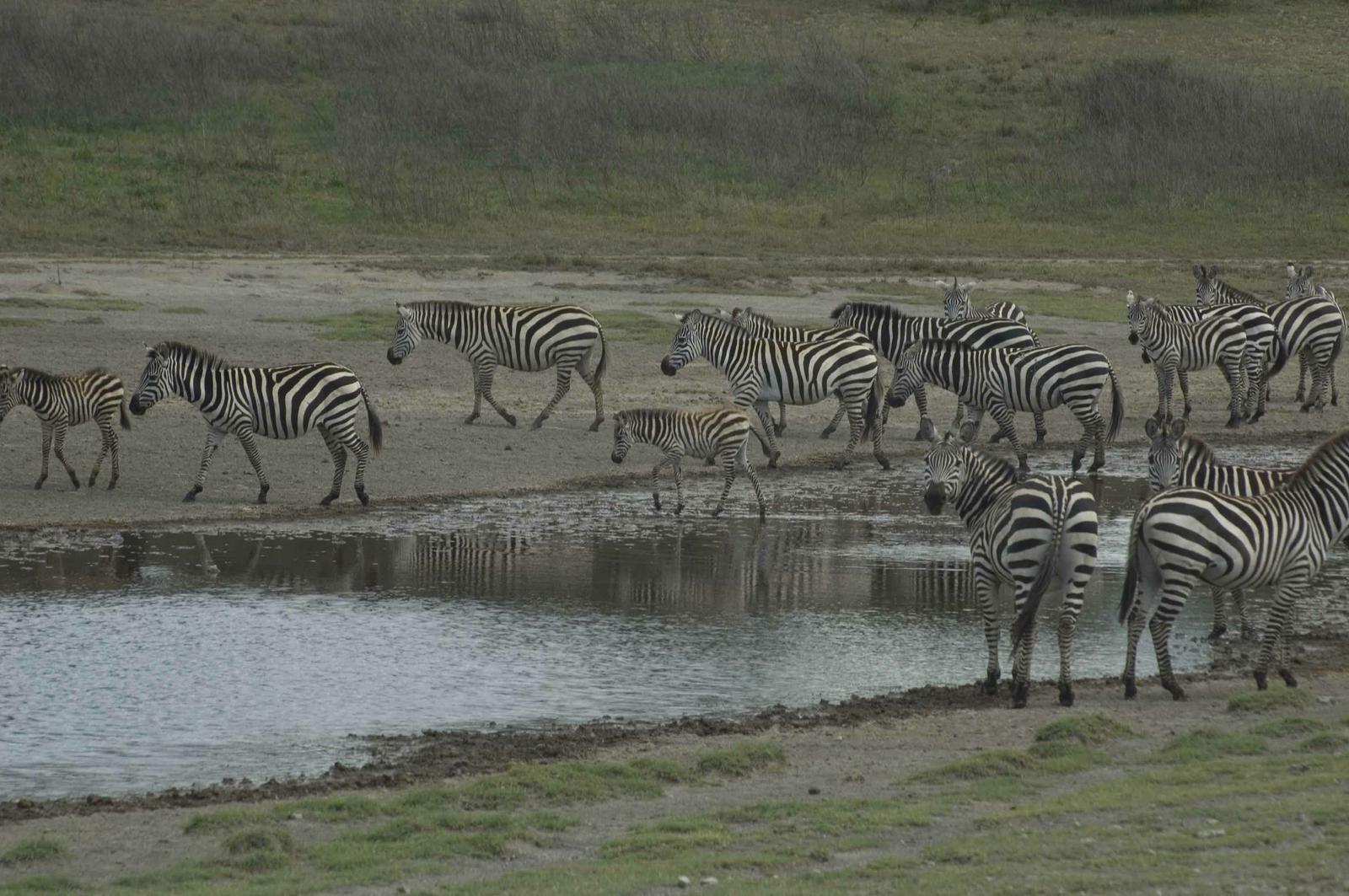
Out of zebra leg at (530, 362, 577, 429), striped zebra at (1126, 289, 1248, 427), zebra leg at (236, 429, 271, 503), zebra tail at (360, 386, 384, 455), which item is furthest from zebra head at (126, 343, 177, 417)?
striped zebra at (1126, 289, 1248, 427)

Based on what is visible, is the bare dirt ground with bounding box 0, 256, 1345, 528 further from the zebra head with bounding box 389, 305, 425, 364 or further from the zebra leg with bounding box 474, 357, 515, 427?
the zebra head with bounding box 389, 305, 425, 364

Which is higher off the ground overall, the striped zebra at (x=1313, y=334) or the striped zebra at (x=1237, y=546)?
the striped zebra at (x=1313, y=334)

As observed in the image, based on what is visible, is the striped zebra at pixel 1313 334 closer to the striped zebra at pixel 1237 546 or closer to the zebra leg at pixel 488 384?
the zebra leg at pixel 488 384

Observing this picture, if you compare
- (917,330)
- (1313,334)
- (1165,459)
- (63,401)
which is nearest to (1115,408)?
(917,330)

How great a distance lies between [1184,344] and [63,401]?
510 inches

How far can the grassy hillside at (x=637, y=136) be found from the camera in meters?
37.5

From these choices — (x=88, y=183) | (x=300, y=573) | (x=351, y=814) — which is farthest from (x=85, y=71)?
(x=351, y=814)

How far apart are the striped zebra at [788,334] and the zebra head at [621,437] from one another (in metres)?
2.44

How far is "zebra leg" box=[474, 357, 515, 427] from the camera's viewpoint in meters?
21.0

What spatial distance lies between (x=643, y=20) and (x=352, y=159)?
1569cm

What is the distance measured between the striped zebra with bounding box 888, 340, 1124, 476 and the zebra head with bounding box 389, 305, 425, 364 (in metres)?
6.23

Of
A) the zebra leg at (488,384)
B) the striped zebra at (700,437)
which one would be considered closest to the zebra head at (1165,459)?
the striped zebra at (700,437)

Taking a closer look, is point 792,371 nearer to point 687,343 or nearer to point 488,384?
point 687,343

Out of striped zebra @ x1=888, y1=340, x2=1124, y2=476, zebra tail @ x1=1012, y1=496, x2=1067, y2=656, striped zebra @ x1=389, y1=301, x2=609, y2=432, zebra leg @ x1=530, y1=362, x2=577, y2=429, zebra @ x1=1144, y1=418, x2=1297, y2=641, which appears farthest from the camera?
striped zebra @ x1=389, y1=301, x2=609, y2=432
